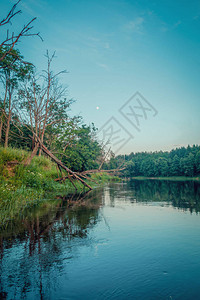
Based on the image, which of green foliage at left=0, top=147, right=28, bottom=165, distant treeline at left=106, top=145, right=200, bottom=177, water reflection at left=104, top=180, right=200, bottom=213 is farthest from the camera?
distant treeline at left=106, top=145, right=200, bottom=177

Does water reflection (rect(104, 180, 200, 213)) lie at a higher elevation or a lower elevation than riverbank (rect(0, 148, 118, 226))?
lower

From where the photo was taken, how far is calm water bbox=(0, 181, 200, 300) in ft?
7.59

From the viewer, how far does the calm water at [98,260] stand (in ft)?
7.59

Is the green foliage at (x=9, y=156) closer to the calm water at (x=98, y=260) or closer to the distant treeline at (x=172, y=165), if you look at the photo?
the calm water at (x=98, y=260)

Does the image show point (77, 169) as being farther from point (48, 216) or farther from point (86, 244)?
point (86, 244)

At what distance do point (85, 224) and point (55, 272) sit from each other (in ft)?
8.22

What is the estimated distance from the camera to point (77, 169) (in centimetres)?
1994

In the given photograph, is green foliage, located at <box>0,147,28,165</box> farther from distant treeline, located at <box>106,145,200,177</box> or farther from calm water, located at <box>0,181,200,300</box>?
distant treeline, located at <box>106,145,200,177</box>

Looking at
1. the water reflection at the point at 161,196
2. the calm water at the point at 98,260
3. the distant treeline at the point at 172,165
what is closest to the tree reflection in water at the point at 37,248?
the calm water at the point at 98,260

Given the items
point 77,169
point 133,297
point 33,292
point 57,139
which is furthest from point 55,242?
point 77,169

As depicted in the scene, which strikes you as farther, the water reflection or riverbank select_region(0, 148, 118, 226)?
the water reflection

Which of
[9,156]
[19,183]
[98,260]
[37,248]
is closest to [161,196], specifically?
[19,183]

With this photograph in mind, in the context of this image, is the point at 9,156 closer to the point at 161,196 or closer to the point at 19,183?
the point at 19,183

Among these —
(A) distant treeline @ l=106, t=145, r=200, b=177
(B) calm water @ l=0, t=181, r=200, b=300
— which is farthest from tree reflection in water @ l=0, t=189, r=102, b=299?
(A) distant treeline @ l=106, t=145, r=200, b=177
